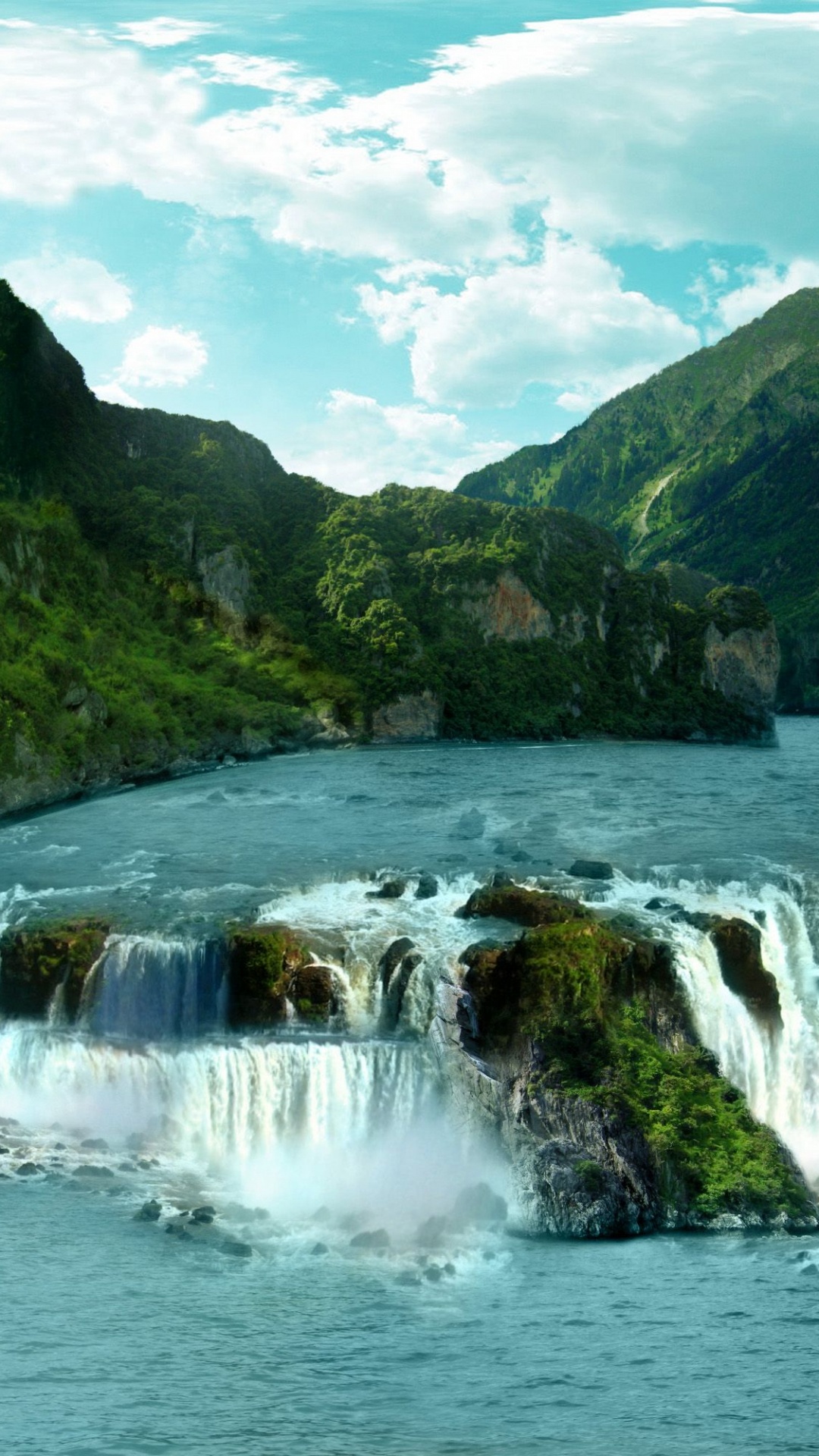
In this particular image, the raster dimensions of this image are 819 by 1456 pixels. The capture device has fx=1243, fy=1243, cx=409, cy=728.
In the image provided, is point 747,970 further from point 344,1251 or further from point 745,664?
point 745,664

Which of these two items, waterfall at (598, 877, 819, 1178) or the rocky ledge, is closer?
the rocky ledge

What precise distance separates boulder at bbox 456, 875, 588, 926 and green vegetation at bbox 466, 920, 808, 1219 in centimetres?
170

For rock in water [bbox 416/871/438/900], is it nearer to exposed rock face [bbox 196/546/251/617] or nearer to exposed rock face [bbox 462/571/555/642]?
exposed rock face [bbox 196/546/251/617]

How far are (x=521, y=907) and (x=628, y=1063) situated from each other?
276 inches

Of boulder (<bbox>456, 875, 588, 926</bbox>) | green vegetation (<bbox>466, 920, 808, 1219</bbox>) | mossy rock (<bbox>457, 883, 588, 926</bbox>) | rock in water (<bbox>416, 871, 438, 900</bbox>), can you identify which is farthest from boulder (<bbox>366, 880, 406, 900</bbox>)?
green vegetation (<bbox>466, 920, 808, 1219</bbox>)

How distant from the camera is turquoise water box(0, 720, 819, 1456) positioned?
15.6m

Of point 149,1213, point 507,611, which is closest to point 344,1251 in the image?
point 149,1213

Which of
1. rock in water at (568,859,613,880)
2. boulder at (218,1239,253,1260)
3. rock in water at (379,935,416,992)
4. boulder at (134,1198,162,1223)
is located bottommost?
boulder at (218,1239,253,1260)

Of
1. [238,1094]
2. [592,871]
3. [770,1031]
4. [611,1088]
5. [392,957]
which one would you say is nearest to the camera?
[611,1088]

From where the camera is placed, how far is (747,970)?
1148 inches

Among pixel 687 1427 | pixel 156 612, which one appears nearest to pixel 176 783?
pixel 156 612

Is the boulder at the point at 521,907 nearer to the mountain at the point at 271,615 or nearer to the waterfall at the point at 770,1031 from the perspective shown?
the waterfall at the point at 770,1031

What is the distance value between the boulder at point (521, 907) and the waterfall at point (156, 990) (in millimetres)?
6921

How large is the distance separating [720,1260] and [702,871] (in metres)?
17.1
